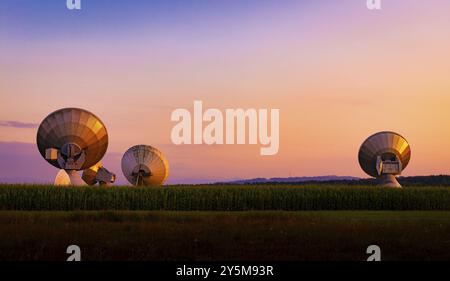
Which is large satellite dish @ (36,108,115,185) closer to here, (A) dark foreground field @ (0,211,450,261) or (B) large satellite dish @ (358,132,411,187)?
(A) dark foreground field @ (0,211,450,261)

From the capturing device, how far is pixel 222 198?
50938 millimetres

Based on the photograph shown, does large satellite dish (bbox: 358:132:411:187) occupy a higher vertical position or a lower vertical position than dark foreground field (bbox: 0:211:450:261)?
higher

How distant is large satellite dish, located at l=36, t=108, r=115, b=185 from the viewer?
174ft

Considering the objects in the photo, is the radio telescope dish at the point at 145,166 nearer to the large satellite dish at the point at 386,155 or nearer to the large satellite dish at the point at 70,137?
the large satellite dish at the point at 70,137

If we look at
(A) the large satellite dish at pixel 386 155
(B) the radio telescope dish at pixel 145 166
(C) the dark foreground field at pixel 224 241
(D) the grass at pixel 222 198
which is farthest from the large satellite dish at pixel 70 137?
(A) the large satellite dish at pixel 386 155

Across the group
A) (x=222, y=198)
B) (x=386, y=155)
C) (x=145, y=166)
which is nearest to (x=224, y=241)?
(x=222, y=198)

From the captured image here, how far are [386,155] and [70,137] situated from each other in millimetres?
33912

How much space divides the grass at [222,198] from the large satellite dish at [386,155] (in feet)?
23.5

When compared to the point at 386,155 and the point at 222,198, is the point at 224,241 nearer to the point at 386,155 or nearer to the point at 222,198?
the point at 222,198

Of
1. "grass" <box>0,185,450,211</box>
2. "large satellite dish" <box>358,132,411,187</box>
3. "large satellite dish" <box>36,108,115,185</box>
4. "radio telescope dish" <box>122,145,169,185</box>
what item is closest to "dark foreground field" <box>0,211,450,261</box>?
"grass" <box>0,185,450,211</box>

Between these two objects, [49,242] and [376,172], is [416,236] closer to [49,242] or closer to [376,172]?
[49,242]

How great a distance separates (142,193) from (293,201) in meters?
13.5

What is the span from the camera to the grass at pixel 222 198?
48469 millimetres

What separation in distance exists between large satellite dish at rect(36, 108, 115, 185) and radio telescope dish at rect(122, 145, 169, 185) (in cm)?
1387
